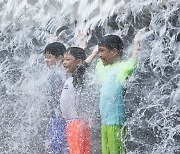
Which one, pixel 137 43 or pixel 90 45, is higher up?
pixel 90 45

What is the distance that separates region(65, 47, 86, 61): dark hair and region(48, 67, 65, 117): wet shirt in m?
0.20

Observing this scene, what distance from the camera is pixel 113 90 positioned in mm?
4449

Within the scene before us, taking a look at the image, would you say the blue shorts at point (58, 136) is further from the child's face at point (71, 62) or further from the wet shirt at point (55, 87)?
the child's face at point (71, 62)

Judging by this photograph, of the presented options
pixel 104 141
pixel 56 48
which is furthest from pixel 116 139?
pixel 56 48

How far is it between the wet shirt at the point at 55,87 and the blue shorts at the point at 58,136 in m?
0.06

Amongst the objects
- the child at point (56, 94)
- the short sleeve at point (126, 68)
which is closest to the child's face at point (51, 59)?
the child at point (56, 94)

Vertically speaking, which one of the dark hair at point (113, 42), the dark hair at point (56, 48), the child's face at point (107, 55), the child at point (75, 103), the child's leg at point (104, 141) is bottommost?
the child's leg at point (104, 141)

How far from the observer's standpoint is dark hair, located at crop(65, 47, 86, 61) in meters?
4.81

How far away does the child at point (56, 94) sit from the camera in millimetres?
A: 4910

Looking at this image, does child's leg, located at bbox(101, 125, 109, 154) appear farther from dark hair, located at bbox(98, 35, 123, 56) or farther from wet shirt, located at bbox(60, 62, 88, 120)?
dark hair, located at bbox(98, 35, 123, 56)

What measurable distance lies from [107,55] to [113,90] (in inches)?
9.3

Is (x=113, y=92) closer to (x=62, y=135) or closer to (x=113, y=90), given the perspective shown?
(x=113, y=90)

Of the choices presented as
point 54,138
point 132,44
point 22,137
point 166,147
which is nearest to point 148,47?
point 132,44

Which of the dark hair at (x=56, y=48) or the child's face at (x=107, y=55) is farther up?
the dark hair at (x=56, y=48)
